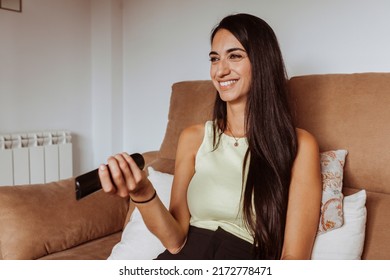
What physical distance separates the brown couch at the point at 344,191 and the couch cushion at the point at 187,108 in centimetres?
32

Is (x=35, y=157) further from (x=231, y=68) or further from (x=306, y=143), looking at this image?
(x=306, y=143)

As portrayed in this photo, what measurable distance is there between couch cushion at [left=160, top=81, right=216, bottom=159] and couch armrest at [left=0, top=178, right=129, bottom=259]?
33 cm

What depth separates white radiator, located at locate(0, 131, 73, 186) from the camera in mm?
1987

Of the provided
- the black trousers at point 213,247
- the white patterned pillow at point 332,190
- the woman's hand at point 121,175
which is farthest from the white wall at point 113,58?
the woman's hand at point 121,175

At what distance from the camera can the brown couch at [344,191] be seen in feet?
3.36

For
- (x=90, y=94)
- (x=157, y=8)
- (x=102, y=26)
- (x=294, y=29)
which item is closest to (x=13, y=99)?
(x=90, y=94)

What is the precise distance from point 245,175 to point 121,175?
0.37 meters

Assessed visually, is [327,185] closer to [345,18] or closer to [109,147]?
[345,18]

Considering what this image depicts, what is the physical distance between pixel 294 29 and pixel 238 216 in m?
0.96

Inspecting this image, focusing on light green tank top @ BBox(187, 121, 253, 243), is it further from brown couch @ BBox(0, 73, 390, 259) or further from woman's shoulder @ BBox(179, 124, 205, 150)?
brown couch @ BBox(0, 73, 390, 259)

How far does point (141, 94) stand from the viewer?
2311mm

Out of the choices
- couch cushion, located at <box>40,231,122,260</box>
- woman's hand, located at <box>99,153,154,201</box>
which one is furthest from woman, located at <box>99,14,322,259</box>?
couch cushion, located at <box>40,231,122,260</box>

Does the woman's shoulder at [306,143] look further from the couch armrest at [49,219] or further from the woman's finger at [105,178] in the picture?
the couch armrest at [49,219]

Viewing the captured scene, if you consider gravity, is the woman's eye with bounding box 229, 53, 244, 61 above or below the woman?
above
